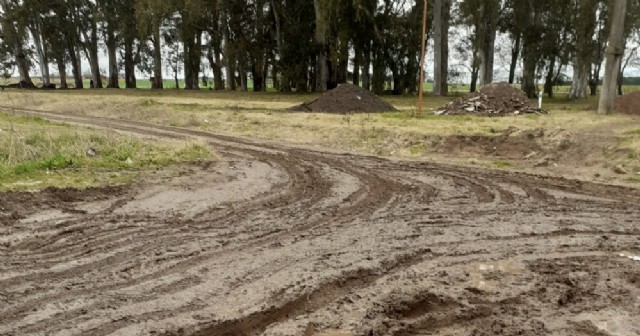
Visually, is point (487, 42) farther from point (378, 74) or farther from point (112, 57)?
point (112, 57)

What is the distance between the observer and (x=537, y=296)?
16.6ft

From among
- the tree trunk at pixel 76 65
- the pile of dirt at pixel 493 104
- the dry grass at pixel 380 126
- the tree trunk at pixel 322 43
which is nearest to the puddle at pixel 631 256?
the dry grass at pixel 380 126

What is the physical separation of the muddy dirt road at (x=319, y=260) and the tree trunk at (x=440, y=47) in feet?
80.0

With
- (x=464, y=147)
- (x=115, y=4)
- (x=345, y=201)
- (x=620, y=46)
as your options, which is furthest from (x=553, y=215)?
(x=115, y=4)

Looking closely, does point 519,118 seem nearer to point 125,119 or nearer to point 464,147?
point 464,147

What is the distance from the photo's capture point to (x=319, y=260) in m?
5.98

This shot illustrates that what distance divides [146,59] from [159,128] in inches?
1777

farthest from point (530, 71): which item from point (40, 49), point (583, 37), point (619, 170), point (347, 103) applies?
point (40, 49)

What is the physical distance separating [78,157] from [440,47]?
26.4m

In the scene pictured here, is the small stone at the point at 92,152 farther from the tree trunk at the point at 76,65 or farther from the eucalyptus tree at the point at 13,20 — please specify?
the tree trunk at the point at 76,65

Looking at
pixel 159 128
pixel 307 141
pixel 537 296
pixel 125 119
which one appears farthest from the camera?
pixel 125 119

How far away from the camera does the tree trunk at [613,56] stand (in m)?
19.2

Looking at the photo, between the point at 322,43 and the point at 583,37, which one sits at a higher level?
the point at 583,37

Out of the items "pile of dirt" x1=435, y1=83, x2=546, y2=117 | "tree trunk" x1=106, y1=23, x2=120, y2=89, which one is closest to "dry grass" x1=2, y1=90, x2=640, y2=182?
"pile of dirt" x1=435, y1=83, x2=546, y2=117
